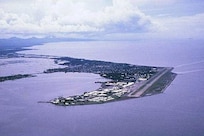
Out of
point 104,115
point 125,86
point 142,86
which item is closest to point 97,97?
point 104,115

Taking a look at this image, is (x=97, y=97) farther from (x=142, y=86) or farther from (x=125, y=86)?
(x=142, y=86)

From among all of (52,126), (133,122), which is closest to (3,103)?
(52,126)

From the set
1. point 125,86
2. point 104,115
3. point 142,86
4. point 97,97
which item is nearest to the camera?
point 104,115

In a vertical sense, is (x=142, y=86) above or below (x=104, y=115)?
above

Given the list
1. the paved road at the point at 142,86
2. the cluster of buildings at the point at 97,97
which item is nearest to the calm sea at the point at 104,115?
the cluster of buildings at the point at 97,97

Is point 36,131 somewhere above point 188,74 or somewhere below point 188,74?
below

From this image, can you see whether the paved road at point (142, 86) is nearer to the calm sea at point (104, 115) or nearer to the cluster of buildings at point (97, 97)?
the cluster of buildings at point (97, 97)

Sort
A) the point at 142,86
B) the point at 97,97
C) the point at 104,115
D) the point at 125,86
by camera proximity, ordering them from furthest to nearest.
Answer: the point at 125,86 → the point at 142,86 → the point at 97,97 → the point at 104,115

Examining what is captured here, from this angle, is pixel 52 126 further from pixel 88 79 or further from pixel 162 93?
pixel 88 79

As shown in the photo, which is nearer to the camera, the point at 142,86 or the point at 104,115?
the point at 104,115

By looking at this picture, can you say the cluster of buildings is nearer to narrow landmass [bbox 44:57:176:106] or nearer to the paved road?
narrow landmass [bbox 44:57:176:106]

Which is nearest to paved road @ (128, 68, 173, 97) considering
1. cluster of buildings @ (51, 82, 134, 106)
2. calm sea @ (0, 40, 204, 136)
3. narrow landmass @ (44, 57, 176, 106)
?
narrow landmass @ (44, 57, 176, 106)
